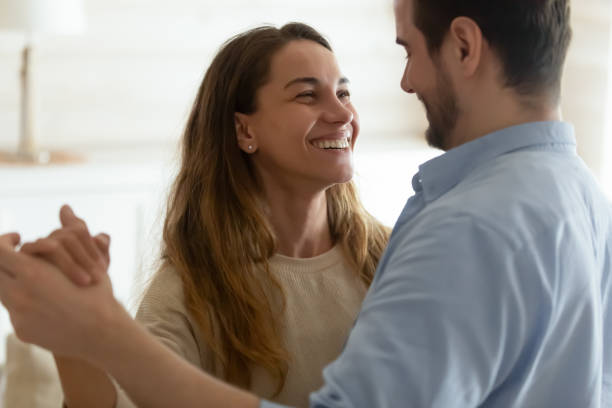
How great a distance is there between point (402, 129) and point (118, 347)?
13.2 feet

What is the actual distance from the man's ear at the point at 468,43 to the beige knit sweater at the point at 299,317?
78cm

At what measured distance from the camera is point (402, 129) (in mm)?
4906

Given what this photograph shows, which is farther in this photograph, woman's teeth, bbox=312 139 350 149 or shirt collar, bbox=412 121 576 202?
woman's teeth, bbox=312 139 350 149

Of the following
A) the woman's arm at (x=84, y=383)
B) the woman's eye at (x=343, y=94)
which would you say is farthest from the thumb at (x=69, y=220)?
the woman's eye at (x=343, y=94)

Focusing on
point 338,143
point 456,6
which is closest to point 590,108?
point 338,143

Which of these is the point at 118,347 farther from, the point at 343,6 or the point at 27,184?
the point at 343,6

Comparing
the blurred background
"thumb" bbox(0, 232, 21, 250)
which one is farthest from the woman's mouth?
the blurred background

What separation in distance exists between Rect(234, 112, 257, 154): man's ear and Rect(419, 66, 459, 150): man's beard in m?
0.78

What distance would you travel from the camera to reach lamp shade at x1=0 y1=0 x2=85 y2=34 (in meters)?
3.60

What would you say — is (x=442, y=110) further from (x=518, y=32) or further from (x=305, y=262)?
(x=305, y=262)

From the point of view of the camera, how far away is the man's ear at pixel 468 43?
1.14m

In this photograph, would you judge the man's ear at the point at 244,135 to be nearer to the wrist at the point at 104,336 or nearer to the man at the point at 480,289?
the man at the point at 480,289

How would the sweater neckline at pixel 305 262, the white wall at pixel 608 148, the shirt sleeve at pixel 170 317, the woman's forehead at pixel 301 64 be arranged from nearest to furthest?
the shirt sleeve at pixel 170 317
the sweater neckline at pixel 305 262
the woman's forehead at pixel 301 64
the white wall at pixel 608 148

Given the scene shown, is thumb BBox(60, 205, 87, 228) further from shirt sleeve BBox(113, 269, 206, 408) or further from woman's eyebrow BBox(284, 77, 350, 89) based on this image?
woman's eyebrow BBox(284, 77, 350, 89)
